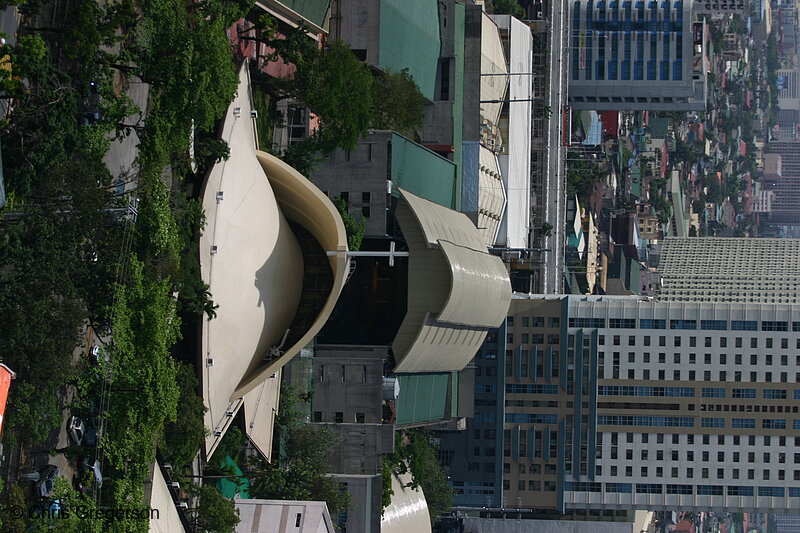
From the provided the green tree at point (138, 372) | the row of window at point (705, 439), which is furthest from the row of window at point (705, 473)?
the green tree at point (138, 372)

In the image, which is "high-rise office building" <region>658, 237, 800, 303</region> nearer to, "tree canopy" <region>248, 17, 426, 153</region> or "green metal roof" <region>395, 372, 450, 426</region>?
"green metal roof" <region>395, 372, 450, 426</region>

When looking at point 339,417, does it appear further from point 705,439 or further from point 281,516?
point 705,439

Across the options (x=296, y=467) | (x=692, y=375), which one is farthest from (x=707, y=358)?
(x=296, y=467)

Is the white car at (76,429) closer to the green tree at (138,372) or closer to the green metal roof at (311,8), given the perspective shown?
the green tree at (138,372)

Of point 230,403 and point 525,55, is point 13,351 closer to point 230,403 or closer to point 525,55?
point 230,403

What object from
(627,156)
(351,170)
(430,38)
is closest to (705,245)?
(627,156)

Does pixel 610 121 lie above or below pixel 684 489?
above
